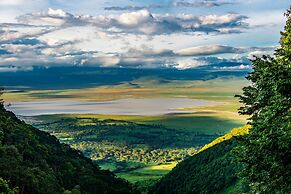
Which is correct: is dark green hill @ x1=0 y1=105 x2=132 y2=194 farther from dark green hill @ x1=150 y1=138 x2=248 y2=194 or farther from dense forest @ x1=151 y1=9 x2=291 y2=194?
dark green hill @ x1=150 y1=138 x2=248 y2=194

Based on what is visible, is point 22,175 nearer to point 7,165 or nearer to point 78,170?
point 7,165

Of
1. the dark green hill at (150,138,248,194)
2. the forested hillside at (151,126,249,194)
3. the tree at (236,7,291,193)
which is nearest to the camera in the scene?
the tree at (236,7,291,193)

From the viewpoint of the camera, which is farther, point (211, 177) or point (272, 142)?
point (211, 177)

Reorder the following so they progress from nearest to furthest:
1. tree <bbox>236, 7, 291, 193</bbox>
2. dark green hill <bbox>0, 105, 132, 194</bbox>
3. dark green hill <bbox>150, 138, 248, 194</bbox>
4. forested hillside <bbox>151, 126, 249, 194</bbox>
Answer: tree <bbox>236, 7, 291, 193</bbox>, dark green hill <bbox>0, 105, 132, 194</bbox>, forested hillside <bbox>151, 126, 249, 194</bbox>, dark green hill <bbox>150, 138, 248, 194</bbox>

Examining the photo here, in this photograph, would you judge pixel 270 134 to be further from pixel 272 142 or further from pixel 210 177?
pixel 210 177

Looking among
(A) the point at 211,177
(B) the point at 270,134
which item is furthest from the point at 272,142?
(A) the point at 211,177

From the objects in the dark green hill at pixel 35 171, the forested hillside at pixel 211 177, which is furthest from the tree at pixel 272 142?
the forested hillside at pixel 211 177

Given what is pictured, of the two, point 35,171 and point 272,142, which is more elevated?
point 272,142

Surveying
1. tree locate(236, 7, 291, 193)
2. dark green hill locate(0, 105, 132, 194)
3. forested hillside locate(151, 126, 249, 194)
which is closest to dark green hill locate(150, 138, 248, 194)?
forested hillside locate(151, 126, 249, 194)

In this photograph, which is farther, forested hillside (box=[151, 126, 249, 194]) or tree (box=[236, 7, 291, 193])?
A: forested hillside (box=[151, 126, 249, 194])

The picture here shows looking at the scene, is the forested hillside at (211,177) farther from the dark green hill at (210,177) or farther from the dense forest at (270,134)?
the dense forest at (270,134)

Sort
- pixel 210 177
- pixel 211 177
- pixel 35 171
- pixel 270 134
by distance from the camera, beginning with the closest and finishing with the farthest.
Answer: pixel 270 134, pixel 35 171, pixel 211 177, pixel 210 177
